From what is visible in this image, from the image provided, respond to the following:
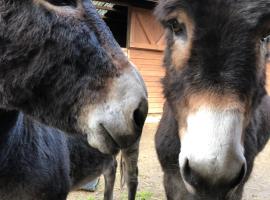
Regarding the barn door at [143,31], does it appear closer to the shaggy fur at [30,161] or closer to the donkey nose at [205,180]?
the shaggy fur at [30,161]

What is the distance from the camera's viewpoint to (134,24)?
30.8 ft

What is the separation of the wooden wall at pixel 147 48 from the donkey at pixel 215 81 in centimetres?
743

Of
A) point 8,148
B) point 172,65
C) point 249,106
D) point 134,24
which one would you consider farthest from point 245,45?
point 134,24

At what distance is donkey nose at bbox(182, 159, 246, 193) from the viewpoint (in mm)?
1540

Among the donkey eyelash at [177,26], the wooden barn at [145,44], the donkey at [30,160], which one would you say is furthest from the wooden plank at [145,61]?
the donkey eyelash at [177,26]

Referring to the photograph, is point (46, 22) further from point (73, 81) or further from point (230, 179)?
point (230, 179)

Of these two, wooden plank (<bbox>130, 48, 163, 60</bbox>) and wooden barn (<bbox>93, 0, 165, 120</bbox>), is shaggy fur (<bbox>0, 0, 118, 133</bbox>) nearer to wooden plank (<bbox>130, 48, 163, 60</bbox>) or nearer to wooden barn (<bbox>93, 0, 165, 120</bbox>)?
wooden barn (<bbox>93, 0, 165, 120</bbox>)

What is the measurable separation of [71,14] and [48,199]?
1.17 meters

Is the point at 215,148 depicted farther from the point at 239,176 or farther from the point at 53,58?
the point at 53,58

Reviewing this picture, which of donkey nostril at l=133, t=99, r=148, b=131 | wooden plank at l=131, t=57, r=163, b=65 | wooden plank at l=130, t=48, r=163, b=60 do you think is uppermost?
donkey nostril at l=133, t=99, r=148, b=131

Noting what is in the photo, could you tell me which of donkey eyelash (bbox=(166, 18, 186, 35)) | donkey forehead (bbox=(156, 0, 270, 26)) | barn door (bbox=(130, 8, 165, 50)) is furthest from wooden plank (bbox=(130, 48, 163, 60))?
donkey forehead (bbox=(156, 0, 270, 26))

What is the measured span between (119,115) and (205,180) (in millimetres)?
455

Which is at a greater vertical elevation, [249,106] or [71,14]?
[71,14]

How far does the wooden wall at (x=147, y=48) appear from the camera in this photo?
9352 millimetres
